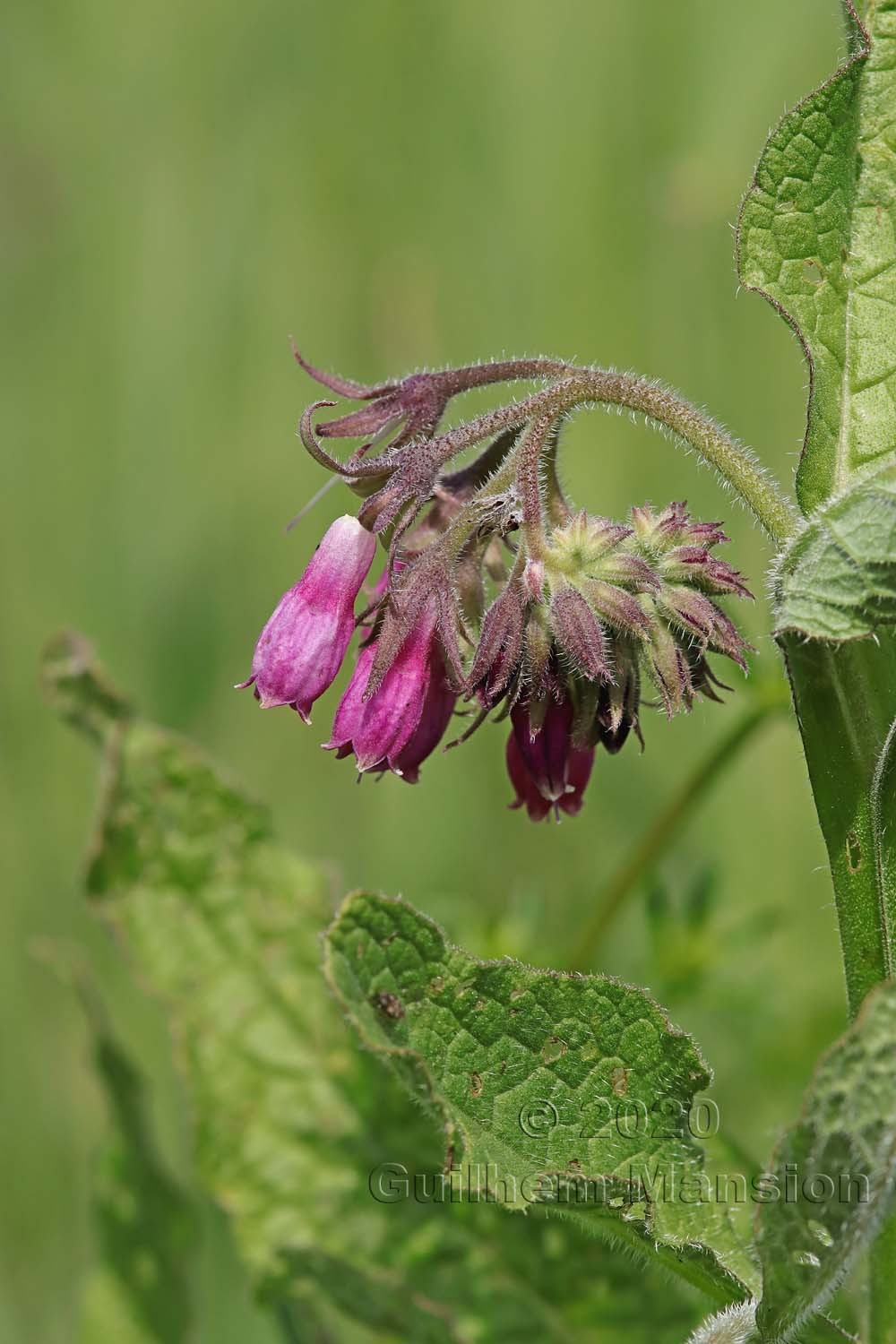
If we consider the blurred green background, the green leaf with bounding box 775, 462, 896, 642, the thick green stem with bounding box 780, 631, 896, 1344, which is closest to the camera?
the green leaf with bounding box 775, 462, 896, 642

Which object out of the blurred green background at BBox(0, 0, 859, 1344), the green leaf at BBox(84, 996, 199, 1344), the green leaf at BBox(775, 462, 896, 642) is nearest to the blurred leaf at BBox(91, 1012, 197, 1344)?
the green leaf at BBox(84, 996, 199, 1344)

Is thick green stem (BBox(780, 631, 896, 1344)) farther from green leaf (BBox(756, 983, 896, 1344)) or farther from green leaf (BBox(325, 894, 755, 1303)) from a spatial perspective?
green leaf (BBox(756, 983, 896, 1344))

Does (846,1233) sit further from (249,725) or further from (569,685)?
(249,725)

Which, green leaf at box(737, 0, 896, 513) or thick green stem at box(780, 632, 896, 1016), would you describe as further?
green leaf at box(737, 0, 896, 513)

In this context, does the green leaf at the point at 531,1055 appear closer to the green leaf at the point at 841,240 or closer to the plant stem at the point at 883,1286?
the plant stem at the point at 883,1286

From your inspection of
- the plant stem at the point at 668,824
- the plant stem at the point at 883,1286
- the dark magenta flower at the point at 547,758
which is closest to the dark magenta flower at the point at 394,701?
the dark magenta flower at the point at 547,758

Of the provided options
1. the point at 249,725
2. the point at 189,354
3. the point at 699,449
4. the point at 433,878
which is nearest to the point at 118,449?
the point at 189,354
